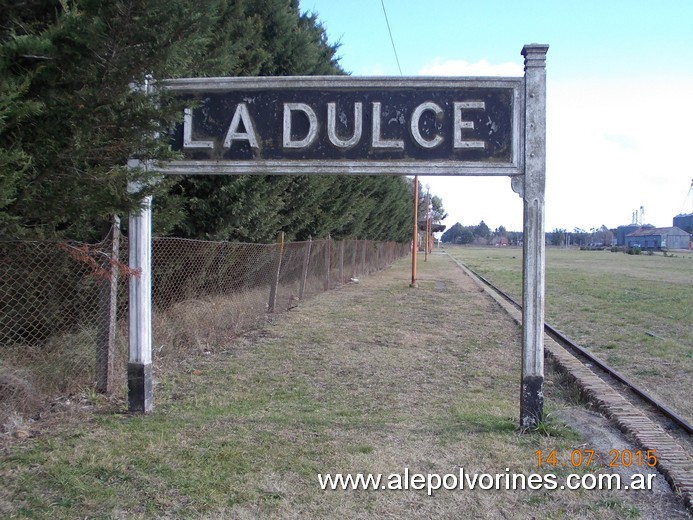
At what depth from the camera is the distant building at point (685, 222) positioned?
14579cm

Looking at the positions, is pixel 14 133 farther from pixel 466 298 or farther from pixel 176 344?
pixel 466 298

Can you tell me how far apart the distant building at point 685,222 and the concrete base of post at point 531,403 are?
159 m

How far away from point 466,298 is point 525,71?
488 inches

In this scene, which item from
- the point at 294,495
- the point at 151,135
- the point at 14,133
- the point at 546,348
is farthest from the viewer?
the point at 546,348

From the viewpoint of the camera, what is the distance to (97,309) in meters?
6.16

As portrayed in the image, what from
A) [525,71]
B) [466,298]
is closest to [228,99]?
[525,71]

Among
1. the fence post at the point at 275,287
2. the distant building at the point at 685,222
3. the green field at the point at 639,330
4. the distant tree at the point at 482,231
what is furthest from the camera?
the distant tree at the point at 482,231

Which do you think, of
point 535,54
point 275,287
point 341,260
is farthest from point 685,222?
point 535,54

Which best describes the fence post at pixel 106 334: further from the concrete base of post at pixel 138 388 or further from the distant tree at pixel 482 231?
the distant tree at pixel 482 231

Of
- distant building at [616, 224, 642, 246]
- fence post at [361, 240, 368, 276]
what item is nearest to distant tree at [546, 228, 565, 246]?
distant building at [616, 224, 642, 246]

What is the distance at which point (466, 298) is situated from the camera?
16.9m

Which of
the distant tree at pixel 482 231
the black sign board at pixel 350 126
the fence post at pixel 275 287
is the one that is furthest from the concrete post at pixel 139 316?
the distant tree at pixel 482 231

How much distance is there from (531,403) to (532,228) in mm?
1413

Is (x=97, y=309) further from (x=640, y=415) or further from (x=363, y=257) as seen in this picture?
(x=363, y=257)
